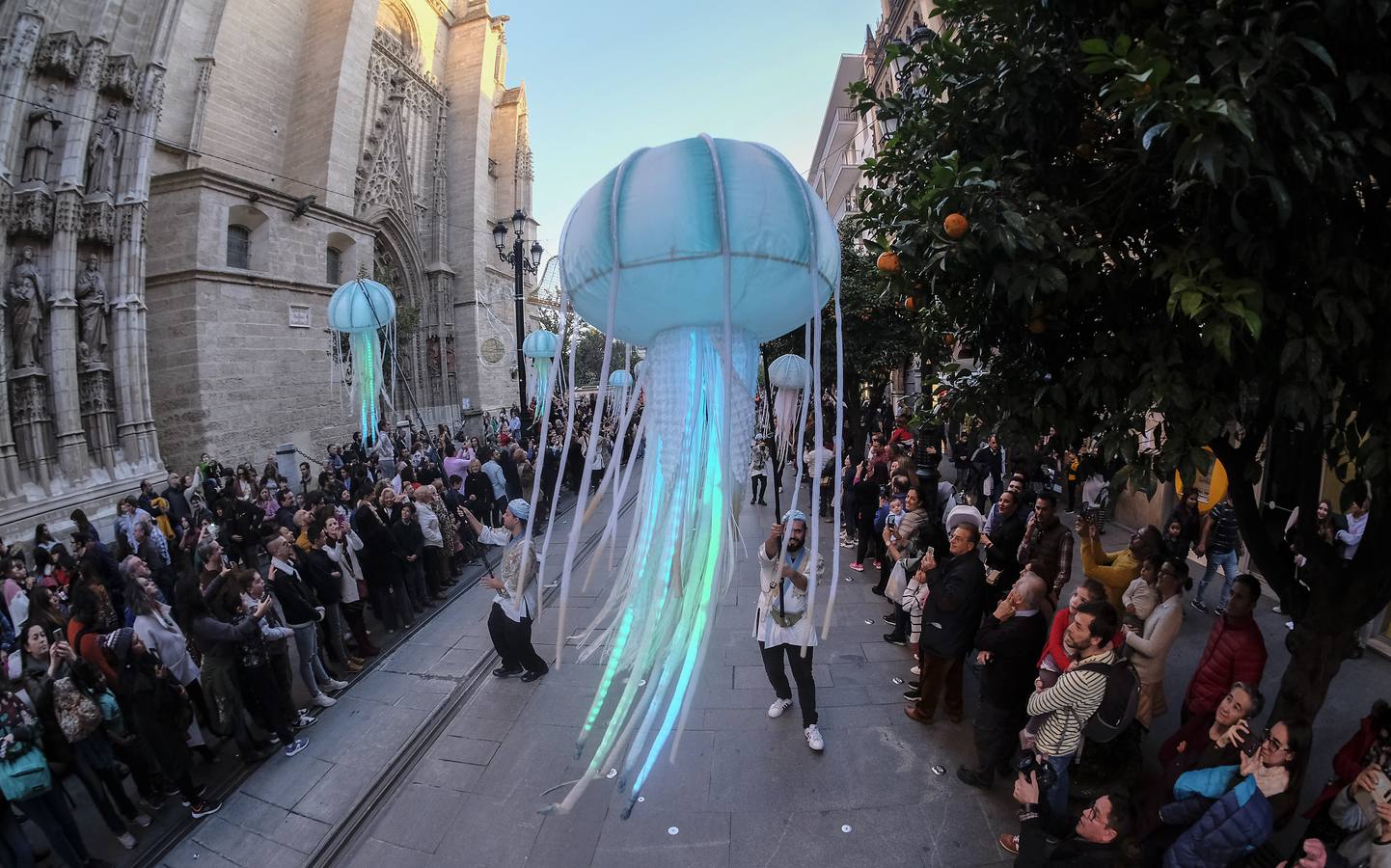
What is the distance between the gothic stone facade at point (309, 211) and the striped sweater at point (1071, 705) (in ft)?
55.1

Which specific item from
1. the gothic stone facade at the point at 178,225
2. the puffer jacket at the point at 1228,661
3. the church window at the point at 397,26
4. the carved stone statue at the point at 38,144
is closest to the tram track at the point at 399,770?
the puffer jacket at the point at 1228,661

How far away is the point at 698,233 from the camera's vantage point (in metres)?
2.56

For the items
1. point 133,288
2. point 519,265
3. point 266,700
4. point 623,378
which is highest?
point 519,265

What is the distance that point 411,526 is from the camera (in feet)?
23.5

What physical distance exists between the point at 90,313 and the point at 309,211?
586 cm

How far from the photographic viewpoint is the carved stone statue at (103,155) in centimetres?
1195

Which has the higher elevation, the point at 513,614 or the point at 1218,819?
the point at 1218,819

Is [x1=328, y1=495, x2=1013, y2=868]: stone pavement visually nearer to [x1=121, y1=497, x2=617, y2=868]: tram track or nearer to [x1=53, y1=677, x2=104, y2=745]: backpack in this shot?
[x1=121, y1=497, x2=617, y2=868]: tram track

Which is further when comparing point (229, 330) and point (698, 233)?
point (229, 330)

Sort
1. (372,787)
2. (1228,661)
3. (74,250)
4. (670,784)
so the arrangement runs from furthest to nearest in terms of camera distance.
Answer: (74,250) → (372,787) → (670,784) → (1228,661)

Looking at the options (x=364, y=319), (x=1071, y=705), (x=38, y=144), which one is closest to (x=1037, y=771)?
(x=1071, y=705)

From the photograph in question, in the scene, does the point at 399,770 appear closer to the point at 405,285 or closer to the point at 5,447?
the point at 5,447

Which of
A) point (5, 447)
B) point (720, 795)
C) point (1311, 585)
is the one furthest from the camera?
point (5, 447)

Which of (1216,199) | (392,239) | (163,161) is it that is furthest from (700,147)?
(392,239)
